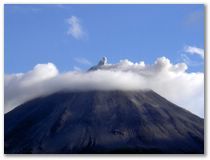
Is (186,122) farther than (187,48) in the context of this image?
Yes

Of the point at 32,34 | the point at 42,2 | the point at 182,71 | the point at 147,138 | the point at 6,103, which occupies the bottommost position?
the point at 147,138

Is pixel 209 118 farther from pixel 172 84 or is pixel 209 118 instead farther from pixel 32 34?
pixel 32 34

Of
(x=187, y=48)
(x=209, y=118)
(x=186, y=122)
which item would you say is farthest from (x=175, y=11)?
(x=186, y=122)

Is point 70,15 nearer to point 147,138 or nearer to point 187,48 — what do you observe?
point 187,48

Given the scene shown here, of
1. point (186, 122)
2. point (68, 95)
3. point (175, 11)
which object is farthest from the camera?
point (68, 95)

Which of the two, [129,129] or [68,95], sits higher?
[68,95]

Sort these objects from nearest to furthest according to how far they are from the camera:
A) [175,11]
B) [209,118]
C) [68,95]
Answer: [209,118] < [175,11] < [68,95]

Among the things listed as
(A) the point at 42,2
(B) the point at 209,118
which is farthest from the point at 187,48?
(A) the point at 42,2
